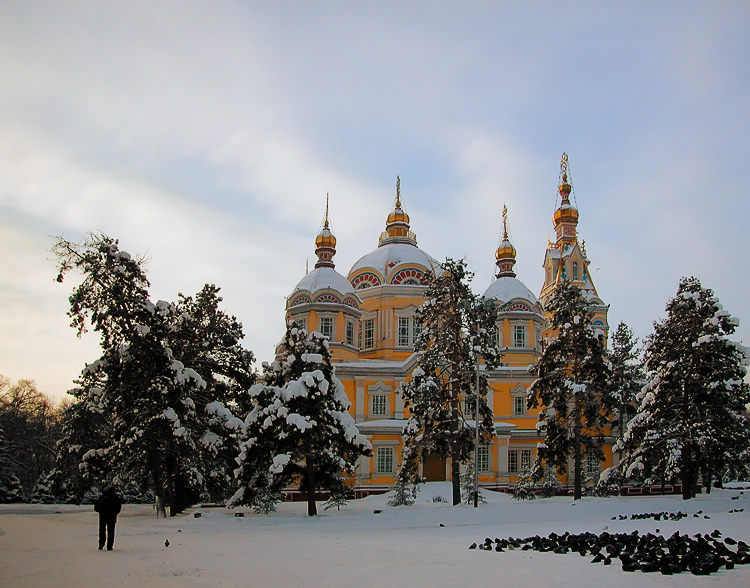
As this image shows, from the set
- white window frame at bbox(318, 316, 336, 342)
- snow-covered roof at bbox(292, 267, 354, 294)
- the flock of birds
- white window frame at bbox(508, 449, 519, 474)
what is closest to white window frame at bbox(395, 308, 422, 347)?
snow-covered roof at bbox(292, 267, 354, 294)

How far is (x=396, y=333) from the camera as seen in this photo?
45406 mm

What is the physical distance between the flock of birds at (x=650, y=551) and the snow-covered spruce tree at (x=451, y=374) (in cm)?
1332

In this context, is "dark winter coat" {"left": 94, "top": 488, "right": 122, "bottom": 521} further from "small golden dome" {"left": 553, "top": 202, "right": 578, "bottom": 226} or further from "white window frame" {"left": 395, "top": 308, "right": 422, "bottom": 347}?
"small golden dome" {"left": 553, "top": 202, "right": 578, "bottom": 226}

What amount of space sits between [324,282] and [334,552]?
31.4m

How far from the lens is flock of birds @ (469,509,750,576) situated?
9.76 metres

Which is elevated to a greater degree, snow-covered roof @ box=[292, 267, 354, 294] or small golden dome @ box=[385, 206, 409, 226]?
small golden dome @ box=[385, 206, 409, 226]

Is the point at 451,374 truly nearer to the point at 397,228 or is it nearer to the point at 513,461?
the point at 513,461

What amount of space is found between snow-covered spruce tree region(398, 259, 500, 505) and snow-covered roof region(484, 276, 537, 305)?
18.6m

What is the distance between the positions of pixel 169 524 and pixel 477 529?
9.49m

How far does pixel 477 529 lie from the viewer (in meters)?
18.9

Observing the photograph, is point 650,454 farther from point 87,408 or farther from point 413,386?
point 87,408

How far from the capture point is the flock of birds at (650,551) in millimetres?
9758

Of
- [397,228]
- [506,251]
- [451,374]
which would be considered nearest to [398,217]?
[397,228]

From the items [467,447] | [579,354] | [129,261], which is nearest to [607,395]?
[579,354]
